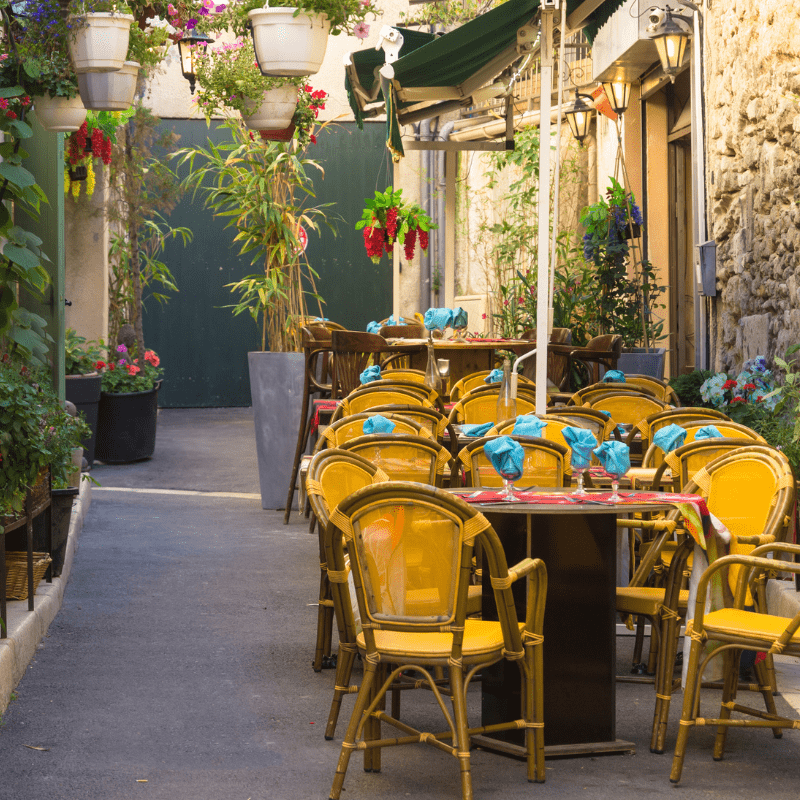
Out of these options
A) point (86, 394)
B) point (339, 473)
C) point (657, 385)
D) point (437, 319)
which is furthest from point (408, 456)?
point (86, 394)

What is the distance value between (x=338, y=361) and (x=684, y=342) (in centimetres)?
405

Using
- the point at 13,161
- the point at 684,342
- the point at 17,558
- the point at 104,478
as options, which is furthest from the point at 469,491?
the point at 684,342

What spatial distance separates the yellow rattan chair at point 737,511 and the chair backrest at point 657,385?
2.35 metres

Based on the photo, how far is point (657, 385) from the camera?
20.1 ft

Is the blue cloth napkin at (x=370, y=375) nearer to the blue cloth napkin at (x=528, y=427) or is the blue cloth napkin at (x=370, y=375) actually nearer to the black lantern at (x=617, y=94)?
the blue cloth napkin at (x=528, y=427)

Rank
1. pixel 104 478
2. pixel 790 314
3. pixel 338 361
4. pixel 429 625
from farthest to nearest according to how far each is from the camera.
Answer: pixel 104 478 < pixel 338 361 < pixel 790 314 < pixel 429 625

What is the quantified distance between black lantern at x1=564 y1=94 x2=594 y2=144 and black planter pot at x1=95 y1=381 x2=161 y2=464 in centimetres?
444

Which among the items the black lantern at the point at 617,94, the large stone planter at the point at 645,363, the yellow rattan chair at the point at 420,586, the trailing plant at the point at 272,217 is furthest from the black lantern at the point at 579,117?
the yellow rattan chair at the point at 420,586

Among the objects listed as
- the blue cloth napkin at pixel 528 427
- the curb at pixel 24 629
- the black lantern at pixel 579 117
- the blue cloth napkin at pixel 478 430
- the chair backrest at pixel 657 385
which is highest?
the black lantern at pixel 579 117

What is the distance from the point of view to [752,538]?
3402 mm

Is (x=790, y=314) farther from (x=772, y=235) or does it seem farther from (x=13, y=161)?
(x=13, y=161)

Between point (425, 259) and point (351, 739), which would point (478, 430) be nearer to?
point (351, 739)

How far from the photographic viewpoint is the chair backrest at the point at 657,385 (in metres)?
6.01

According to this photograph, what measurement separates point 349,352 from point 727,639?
13.8 ft
